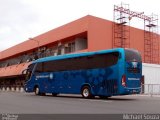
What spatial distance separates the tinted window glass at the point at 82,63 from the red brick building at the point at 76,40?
1322 cm

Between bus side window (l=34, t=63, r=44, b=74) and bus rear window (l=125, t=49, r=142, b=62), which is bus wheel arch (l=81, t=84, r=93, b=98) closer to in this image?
bus rear window (l=125, t=49, r=142, b=62)

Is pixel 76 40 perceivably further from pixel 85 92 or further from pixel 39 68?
pixel 85 92

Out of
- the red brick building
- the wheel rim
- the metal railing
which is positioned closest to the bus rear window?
the wheel rim

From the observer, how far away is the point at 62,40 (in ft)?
161

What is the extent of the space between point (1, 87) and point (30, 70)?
162ft

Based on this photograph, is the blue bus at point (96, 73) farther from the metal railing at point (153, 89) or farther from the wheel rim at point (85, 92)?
the metal railing at point (153, 89)

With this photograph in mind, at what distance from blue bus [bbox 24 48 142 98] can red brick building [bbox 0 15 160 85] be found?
13.7m

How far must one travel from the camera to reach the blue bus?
21.6 m

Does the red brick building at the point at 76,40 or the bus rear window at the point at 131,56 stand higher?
the red brick building at the point at 76,40

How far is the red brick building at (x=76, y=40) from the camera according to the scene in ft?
136

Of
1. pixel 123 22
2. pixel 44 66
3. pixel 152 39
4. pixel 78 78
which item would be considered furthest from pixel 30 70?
pixel 152 39

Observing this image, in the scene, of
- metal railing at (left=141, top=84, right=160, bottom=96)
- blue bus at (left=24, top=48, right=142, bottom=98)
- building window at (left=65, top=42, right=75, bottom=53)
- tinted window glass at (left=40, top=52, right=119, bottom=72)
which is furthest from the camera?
building window at (left=65, top=42, right=75, bottom=53)

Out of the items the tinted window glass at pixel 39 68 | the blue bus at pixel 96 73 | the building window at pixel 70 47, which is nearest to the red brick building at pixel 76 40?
the building window at pixel 70 47

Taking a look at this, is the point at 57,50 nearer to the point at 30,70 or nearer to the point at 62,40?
the point at 62,40
